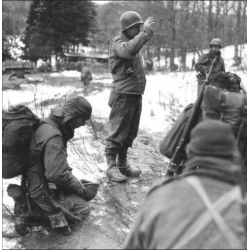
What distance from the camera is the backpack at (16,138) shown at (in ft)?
9.83

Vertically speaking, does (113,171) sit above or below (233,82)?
below

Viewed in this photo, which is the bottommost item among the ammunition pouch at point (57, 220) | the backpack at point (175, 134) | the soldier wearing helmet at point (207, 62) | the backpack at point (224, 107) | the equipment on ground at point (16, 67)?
the ammunition pouch at point (57, 220)

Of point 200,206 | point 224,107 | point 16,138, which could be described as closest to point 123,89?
point 16,138

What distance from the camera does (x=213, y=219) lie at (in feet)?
4.78

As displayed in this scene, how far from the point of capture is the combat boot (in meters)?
4.49

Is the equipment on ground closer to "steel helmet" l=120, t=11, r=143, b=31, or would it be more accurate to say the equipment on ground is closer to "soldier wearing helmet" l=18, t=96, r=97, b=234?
"steel helmet" l=120, t=11, r=143, b=31

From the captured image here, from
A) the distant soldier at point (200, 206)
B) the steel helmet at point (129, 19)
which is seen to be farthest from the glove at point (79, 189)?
the steel helmet at point (129, 19)

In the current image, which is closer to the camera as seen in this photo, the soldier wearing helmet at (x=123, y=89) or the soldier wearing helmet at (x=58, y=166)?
the soldier wearing helmet at (x=58, y=166)

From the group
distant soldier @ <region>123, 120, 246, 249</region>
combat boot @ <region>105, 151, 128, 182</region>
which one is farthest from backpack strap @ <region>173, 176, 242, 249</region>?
combat boot @ <region>105, 151, 128, 182</region>

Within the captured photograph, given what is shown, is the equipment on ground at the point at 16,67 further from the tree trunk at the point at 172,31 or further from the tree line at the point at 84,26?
the tree trunk at the point at 172,31

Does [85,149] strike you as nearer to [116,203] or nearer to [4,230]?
[116,203]

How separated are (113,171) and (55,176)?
1490 millimetres

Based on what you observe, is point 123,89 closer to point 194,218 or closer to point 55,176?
point 55,176

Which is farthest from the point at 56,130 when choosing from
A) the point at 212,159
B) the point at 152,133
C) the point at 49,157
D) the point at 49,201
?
the point at 152,133
